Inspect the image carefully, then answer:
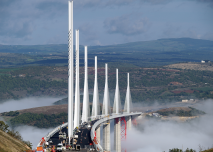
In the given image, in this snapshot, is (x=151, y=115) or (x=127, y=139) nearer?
(x=127, y=139)

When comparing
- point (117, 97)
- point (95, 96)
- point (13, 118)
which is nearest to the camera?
point (95, 96)

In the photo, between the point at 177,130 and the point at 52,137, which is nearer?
the point at 52,137

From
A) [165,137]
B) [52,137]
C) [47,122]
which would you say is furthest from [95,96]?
[47,122]

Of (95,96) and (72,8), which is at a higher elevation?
(72,8)

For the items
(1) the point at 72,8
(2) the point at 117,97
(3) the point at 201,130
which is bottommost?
(3) the point at 201,130

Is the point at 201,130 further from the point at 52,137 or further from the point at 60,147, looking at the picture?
the point at 60,147

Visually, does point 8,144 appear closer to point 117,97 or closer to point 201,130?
point 117,97

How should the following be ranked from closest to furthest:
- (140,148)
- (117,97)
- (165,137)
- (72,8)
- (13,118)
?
(72,8) → (117,97) → (140,148) → (165,137) → (13,118)

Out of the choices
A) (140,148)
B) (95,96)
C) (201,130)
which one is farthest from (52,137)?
(201,130)

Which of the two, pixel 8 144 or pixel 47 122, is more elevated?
pixel 8 144
